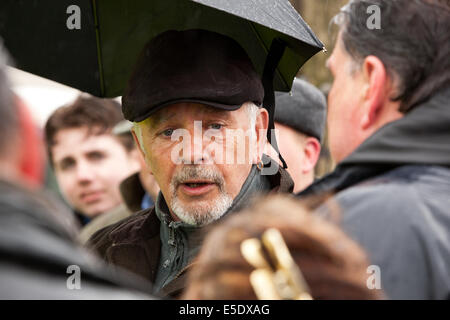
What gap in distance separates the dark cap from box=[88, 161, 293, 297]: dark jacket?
39cm

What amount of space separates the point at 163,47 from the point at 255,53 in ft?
1.59

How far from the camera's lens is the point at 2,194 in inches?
53.4

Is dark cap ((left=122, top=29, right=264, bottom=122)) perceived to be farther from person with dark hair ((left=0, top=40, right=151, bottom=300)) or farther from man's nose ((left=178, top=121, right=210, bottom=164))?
person with dark hair ((left=0, top=40, right=151, bottom=300))

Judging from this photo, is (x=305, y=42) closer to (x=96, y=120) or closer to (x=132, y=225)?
(x=132, y=225)

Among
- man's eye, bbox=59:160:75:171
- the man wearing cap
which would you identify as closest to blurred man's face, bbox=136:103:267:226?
the man wearing cap

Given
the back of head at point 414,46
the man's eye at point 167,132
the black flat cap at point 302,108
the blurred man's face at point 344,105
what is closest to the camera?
the back of head at point 414,46

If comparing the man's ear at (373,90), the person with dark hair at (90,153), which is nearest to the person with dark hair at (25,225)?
the man's ear at (373,90)

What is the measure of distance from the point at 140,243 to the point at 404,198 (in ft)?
5.62

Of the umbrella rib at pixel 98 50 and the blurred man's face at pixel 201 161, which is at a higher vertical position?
the umbrella rib at pixel 98 50

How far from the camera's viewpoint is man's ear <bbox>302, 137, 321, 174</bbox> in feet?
16.8

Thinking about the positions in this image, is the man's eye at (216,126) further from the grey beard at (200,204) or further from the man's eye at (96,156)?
the man's eye at (96,156)

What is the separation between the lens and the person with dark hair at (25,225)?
1345mm

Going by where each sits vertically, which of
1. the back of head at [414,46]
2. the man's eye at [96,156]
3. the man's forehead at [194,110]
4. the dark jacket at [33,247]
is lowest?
the man's eye at [96,156]
